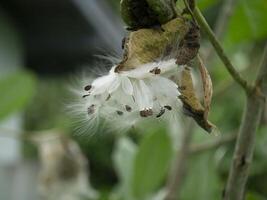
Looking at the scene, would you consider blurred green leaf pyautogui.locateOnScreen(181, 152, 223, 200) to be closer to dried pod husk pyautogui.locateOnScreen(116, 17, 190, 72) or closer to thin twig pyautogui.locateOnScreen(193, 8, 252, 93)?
thin twig pyautogui.locateOnScreen(193, 8, 252, 93)

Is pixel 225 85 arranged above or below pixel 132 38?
below

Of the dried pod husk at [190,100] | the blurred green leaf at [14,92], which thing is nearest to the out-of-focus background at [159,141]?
the blurred green leaf at [14,92]

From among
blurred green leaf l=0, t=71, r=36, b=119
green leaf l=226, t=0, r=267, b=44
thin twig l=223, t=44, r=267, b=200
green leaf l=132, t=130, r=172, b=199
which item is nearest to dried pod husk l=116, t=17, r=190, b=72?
thin twig l=223, t=44, r=267, b=200

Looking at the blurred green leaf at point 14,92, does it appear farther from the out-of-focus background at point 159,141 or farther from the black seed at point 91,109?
the black seed at point 91,109

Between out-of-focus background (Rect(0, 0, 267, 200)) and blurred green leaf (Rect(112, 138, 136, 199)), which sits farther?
blurred green leaf (Rect(112, 138, 136, 199))

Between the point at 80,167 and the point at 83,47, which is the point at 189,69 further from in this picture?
the point at 83,47

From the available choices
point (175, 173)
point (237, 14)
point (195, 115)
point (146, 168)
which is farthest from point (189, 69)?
point (146, 168)

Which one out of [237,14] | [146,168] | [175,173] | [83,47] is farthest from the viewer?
[83,47]
